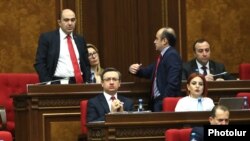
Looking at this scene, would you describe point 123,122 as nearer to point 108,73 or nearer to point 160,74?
point 108,73

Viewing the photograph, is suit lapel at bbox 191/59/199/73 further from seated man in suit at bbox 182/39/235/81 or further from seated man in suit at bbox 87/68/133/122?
seated man in suit at bbox 87/68/133/122

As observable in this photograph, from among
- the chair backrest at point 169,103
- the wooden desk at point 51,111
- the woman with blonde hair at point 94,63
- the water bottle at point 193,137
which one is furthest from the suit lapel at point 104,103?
the water bottle at point 193,137

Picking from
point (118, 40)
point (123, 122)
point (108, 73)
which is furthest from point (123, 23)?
point (123, 122)

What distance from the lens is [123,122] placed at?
852 centimetres

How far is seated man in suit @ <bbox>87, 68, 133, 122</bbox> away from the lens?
9.06 m

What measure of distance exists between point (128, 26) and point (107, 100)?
144 inches

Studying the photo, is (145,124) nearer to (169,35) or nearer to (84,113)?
(84,113)

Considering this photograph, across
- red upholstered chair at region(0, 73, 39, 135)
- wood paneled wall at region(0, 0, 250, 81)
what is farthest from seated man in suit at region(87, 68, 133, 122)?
wood paneled wall at region(0, 0, 250, 81)

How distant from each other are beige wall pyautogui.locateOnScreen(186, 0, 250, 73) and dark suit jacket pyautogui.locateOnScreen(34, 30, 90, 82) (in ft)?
9.75

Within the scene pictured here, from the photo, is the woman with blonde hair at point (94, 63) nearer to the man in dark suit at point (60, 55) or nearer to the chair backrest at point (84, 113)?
the man in dark suit at point (60, 55)

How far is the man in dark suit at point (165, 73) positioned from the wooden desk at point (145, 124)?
0.99m

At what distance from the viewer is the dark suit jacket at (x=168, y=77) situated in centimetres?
970

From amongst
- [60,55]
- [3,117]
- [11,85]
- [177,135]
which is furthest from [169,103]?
[11,85]

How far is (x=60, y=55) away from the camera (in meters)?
10.2
